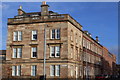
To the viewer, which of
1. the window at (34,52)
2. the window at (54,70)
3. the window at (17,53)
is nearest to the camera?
the window at (54,70)

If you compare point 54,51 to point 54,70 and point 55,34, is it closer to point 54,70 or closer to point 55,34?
point 55,34

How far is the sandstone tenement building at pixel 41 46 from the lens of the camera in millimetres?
43250

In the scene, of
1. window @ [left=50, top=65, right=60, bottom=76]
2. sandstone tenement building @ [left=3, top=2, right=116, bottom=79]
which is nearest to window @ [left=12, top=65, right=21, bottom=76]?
sandstone tenement building @ [left=3, top=2, right=116, bottom=79]

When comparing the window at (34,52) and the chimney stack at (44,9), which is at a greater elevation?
the chimney stack at (44,9)

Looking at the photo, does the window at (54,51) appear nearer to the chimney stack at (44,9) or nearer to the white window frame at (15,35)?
the chimney stack at (44,9)

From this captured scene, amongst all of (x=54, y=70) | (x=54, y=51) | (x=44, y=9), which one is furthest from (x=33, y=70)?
(x=44, y=9)

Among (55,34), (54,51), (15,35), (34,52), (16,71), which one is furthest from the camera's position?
(15,35)

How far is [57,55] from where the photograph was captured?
143ft

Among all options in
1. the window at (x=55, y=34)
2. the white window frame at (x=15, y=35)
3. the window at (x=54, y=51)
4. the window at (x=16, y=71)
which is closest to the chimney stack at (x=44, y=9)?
the window at (x=55, y=34)

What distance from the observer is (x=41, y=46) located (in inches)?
1756

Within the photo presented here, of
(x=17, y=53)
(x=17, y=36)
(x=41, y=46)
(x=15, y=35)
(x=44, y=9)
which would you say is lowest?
(x=17, y=53)

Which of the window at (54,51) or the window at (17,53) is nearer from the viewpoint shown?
the window at (54,51)

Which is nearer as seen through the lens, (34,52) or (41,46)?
(41,46)

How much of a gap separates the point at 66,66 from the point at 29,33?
9.80 m
